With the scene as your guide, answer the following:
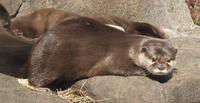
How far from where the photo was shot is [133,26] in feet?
27.9

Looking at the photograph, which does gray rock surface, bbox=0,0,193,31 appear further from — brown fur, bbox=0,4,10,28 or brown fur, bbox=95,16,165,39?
brown fur, bbox=0,4,10,28

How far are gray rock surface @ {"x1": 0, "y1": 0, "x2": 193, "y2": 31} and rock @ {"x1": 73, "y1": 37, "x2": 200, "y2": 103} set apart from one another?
8.38ft

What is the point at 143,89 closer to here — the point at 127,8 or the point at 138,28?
the point at 138,28

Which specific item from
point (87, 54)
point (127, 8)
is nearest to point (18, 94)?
point (87, 54)

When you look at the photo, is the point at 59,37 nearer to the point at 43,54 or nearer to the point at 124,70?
the point at 43,54

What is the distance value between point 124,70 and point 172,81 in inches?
18.7

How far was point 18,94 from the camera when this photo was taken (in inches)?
215

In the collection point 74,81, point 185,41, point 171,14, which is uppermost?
point 74,81

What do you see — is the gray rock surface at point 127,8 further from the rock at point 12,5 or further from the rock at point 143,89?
the rock at point 143,89

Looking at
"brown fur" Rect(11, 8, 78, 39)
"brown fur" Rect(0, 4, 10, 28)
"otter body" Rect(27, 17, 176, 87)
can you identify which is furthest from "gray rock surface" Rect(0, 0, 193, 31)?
"otter body" Rect(27, 17, 176, 87)

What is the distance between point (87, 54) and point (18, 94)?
1.13 m

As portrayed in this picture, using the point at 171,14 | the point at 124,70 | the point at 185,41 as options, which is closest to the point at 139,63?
the point at 124,70

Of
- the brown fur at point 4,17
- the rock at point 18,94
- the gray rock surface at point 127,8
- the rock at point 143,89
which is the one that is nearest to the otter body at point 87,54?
the rock at point 143,89

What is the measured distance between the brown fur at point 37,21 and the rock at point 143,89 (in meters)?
1.97
